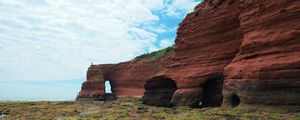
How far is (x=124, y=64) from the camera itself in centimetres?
7631

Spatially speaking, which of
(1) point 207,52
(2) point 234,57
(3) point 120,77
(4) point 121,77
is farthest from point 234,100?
(3) point 120,77

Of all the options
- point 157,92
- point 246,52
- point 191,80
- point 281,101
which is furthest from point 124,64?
point 281,101

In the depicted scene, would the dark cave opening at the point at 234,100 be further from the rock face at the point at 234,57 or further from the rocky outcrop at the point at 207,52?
the rocky outcrop at the point at 207,52

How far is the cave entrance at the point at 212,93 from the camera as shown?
32906 mm

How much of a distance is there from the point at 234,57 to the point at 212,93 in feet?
12.5

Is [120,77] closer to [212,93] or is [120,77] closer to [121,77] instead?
[121,77]

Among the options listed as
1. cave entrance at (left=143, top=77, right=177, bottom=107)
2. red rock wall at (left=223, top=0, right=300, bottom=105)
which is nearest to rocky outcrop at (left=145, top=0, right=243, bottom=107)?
cave entrance at (left=143, top=77, right=177, bottom=107)

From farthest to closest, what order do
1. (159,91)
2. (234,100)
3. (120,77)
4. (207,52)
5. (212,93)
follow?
(120,77) < (159,91) < (207,52) < (212,93) < (234,100)

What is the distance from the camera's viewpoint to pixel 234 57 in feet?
104

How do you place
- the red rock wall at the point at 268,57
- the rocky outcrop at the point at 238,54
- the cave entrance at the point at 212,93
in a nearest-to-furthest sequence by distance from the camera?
1. the red rock wall at the point at 268,57
2. the rocky outcrop at the point at 238,54
3. the cave entrance at the point at 212,93

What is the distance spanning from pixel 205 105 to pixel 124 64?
1725 inches

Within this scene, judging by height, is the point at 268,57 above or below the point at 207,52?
below

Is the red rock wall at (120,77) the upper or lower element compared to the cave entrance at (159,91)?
upper

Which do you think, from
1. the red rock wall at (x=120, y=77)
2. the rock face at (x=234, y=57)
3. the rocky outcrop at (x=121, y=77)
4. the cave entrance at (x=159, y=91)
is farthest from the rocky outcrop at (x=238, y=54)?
the red rock wall at (x=120, y=77)
